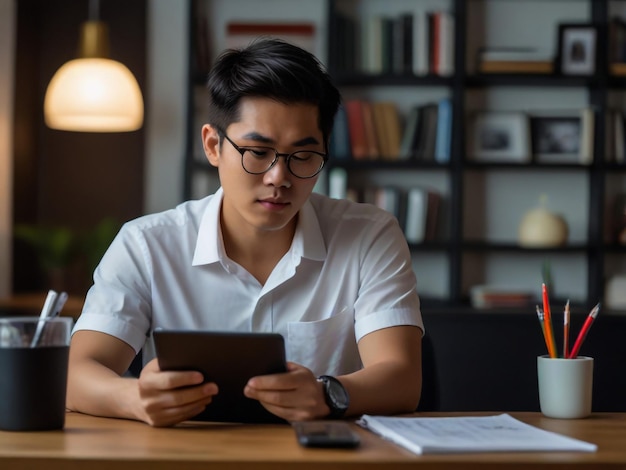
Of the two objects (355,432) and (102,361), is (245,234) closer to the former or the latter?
(102,361)

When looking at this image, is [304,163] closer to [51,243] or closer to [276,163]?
[276,163]

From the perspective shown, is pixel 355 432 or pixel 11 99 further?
pixel 11 99

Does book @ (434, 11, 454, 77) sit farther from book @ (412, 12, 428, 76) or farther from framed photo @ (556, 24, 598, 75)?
framed photo @ (556, 24, 598, 75)

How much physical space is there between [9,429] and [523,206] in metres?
4.02

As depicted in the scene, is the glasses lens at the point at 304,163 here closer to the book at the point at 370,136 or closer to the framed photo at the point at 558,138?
the book at the point at 370,136

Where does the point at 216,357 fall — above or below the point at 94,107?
below

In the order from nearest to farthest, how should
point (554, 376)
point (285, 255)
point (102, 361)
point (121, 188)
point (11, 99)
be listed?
point (554, 376) < point (102, 361) < point (285, 255) < point (11, 99) < point (121, 188)

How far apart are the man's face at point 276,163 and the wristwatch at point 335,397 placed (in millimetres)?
408

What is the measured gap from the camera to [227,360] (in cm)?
144

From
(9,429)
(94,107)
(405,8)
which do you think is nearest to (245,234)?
(9,429)

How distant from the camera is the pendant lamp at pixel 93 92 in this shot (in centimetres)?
434

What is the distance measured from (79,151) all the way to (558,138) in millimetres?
2408

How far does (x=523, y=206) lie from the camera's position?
5.09 metres

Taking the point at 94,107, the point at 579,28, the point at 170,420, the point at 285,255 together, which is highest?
the point at 579,28
